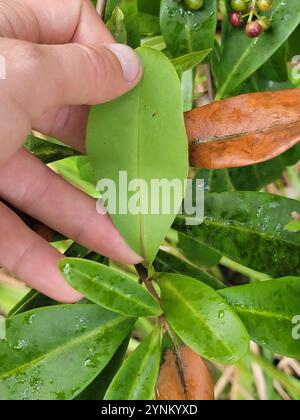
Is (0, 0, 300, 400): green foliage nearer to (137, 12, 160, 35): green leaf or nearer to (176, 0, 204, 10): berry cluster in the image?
(176, 0, 204, 10): berry cluster

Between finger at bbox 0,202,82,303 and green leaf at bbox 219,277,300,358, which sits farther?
finger at bbox 0,202,82,303

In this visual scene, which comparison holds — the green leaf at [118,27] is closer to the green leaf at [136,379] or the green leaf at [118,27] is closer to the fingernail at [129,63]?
the fingernail at [129,63]

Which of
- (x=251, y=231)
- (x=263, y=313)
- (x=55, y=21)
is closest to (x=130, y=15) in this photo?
(x=55, y=21)

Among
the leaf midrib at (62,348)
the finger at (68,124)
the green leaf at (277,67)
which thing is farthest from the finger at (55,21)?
the leaf midrib at (62,348)

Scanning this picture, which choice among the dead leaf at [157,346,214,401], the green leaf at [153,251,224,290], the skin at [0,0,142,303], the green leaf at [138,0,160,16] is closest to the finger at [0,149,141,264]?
the skin at [0,0,142,303]

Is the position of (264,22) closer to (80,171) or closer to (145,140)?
(145,140)

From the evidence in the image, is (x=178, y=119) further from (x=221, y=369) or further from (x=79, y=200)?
(x=221, y=369)

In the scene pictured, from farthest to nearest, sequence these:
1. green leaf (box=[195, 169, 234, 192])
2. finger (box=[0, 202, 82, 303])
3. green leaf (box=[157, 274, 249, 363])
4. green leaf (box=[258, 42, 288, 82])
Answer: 1. green leaf (box=[195, 169, 234, 192])
2. green leaf (box=[258, 42, 288, 82])
3. finger (box=[0, 202, 82, 303])
4. green leaf (box=[157, 274, 249, 363])
